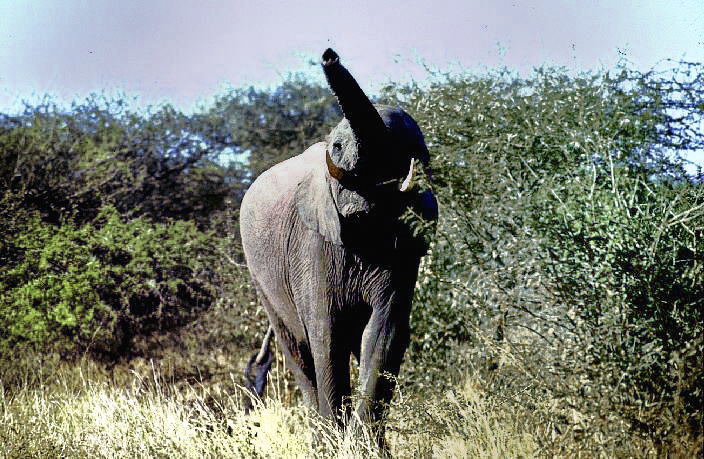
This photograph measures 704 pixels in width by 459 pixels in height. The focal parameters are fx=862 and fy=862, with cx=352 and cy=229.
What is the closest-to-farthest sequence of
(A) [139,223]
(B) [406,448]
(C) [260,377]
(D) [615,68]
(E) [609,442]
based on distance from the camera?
(E) [609,442], (B) [406,448], (D) [615,68], (C) [260,377], (A) [139,223]

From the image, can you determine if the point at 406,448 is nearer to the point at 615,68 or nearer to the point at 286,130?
the point at 615,68

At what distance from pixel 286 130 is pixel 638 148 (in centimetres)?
1439

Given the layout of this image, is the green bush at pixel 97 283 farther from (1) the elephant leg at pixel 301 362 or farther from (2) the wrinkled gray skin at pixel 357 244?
(2) the wrinkled gray skin at pixel 357 244

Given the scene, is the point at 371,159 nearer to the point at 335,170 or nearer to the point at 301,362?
the point at 335,170

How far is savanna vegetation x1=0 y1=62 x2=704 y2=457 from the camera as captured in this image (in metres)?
4.54

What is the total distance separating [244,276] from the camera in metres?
11.9

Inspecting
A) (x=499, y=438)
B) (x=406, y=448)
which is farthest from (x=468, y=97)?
(x=499, y=438)

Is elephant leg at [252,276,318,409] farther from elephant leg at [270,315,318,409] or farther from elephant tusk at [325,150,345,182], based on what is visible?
elephant tusk at [325,150,345,182]

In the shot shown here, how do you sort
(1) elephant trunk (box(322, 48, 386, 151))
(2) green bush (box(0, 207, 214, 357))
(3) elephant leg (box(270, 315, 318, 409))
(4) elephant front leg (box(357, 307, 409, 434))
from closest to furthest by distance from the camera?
(1) elephant trunk (box(322, 48, 386, 151)) < (4) elephant front leg (box(357, 307, 409, 434)) < (3) elephant leg (box(270, 315, 318, 409)) < (2) green bush (box(0, 207, 214, 357))

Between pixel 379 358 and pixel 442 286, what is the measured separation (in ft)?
11.4

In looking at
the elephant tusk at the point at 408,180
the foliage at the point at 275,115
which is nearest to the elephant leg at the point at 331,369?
the elephant tusk at the point at 408,180

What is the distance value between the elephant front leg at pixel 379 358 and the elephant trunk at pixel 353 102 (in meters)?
1.25

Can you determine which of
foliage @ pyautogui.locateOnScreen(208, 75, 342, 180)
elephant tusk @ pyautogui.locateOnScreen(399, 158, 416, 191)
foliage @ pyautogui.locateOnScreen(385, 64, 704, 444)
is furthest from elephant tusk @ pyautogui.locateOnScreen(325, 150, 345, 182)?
foliage @ pyautogui.locateOnScreen(208, 75, 342, 180)

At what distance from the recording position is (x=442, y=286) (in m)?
9.00
